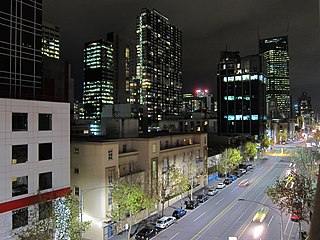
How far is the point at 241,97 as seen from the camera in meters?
150

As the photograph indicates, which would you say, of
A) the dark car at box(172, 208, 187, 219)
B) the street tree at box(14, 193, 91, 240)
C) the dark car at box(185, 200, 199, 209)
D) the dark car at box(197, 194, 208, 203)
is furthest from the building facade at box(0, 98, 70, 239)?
the dark car at box(197, 194, 208, 203)

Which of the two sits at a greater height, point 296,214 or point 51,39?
point 51,39

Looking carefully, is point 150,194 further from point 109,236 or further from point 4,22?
point 4,22

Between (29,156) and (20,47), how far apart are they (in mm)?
24548

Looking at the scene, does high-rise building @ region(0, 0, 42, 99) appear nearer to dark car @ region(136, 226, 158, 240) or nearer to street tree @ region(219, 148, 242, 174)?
dark car @ region(136, 226, 158, 240)

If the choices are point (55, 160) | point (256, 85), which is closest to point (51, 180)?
point (55, 160)

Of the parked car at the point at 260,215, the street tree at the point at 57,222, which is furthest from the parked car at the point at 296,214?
the street tree at the point at 57,222

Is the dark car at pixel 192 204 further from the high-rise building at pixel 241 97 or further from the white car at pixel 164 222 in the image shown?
the high-rise building at pixel 241 97

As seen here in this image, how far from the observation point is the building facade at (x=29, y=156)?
27000 millimetres

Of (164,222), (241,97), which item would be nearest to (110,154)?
(164,222)

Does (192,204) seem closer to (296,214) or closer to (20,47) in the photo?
(296,214)

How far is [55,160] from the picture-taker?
32438 mm

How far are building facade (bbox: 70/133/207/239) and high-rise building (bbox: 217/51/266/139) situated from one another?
102895 millimetres

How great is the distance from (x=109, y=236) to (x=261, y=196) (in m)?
34.2
